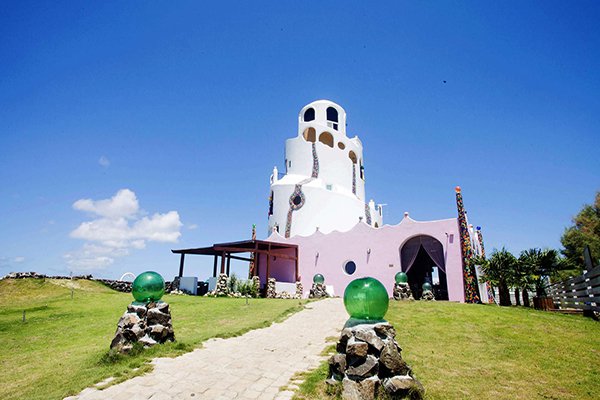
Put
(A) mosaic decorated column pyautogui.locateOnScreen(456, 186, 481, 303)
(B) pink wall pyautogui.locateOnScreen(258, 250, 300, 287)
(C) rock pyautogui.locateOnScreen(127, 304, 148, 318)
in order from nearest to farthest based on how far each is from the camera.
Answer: (C) rock pyautogui.locateOnScreen(127, 304, 148, 318), (A) mosaic decorated column pyautogui.locateOnScreen(456, 186, 481, 303), (B) pink wall pyautogui.locateOnScreen(258, 250, 300, 287)

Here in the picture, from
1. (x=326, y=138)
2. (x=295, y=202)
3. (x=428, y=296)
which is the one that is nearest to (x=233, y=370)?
(x=428, y=296)

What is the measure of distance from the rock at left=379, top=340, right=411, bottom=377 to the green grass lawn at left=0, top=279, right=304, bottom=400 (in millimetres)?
4241

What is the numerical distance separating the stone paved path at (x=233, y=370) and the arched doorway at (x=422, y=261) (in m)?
13.1

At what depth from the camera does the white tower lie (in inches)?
1126

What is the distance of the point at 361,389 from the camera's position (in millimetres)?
4348

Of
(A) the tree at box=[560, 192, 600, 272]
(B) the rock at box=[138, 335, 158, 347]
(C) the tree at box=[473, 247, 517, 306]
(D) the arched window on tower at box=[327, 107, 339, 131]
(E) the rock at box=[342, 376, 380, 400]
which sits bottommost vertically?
(E) the rock at box=[342, 376, 380, 400]

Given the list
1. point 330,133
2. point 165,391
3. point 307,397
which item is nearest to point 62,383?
point 165,391

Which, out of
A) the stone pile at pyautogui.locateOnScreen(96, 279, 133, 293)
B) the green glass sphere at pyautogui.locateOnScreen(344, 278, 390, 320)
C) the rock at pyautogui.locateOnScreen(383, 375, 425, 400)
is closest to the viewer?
the rock at pyautogui.locateOnScreen(383, 375, 425, 400)

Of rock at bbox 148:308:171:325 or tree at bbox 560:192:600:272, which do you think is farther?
tree at bbox 560:192:600:272

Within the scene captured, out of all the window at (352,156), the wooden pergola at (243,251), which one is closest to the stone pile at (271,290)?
the wooden pergola at (243,251)

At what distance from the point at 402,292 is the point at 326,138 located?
18.8 metres

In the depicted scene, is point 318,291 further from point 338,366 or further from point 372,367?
point 372,367

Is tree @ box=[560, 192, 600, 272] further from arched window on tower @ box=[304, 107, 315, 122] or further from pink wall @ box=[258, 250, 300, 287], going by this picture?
arched window on tower @ box=[304, 107, 315, 122]

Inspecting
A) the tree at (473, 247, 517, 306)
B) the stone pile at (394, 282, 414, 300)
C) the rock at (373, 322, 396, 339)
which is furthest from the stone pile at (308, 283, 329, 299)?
the rock at (373, 322, 396, 339)
